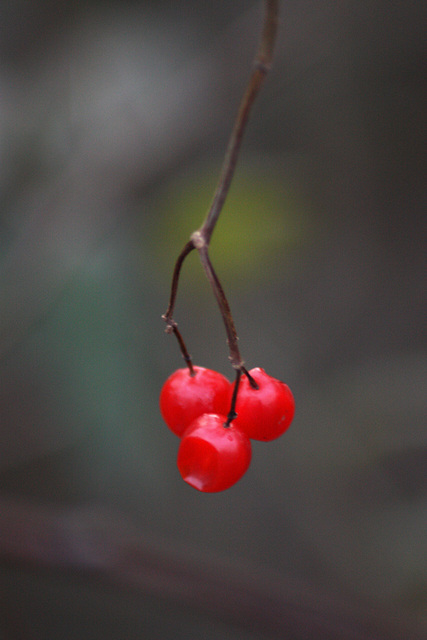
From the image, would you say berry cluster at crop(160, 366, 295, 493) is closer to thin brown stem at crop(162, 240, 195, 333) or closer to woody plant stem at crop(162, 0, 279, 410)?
thin brown stem at crop(162, 240, 195, 333)

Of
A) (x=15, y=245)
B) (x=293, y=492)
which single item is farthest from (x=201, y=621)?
(x=15, y=245)


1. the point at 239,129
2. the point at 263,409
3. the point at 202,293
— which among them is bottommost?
the point at 263,409

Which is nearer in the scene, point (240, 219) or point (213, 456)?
point (213, 456)

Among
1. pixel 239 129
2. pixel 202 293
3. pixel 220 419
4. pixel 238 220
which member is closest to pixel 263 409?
pixel 220 419

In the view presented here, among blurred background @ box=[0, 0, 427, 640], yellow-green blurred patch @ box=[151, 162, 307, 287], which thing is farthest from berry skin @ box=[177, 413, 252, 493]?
yellow-green blurred patch @ box=[151, 162, 307, 287]

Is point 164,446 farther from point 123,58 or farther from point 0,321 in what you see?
point 123,58

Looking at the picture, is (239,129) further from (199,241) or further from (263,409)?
(263,409)
